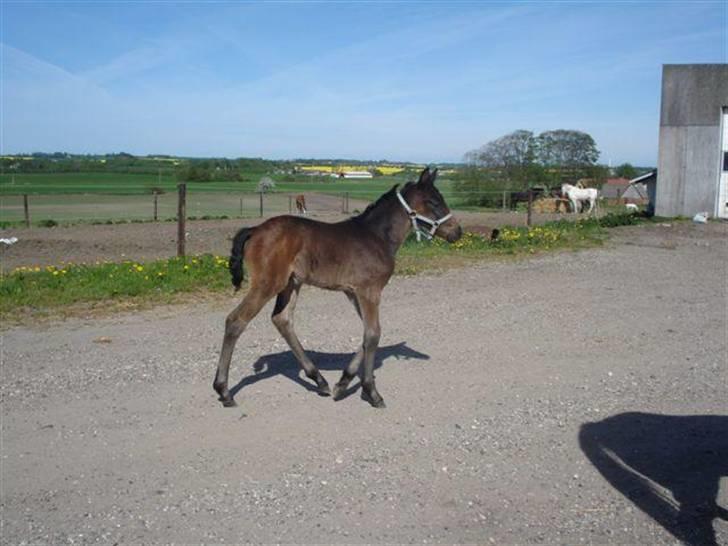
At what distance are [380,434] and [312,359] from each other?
2.41 meters

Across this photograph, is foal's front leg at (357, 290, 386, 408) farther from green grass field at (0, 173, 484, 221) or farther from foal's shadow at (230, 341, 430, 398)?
green grass field at (0, 173, 484, 221)

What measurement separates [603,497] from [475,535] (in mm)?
1099

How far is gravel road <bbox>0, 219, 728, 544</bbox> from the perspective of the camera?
Answer: 441 cm

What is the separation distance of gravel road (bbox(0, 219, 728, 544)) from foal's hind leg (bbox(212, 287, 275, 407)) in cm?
20

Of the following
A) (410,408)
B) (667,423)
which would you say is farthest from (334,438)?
(667,423)

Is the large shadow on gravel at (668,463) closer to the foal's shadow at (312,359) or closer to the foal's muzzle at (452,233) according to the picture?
Answer: the foal's muzzle at (452,233)

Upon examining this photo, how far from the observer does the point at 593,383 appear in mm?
7180

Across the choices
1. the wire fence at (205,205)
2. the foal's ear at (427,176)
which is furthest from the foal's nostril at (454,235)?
the wire fence at (205,205)

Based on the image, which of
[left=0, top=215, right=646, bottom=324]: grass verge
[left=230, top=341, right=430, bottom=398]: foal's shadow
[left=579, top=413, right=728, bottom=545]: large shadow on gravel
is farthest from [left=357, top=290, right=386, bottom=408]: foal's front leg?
[left=0, top=215, right=646, bottom=324]: grass verge

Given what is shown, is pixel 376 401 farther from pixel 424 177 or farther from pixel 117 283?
pixel 117 283

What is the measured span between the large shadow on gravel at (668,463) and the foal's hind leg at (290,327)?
2.40m

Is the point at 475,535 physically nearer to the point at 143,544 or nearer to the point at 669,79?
the point at 143,544

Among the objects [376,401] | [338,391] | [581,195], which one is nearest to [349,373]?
[338,391]

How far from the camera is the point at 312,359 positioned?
803cm
